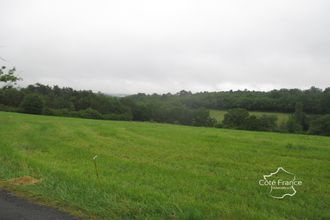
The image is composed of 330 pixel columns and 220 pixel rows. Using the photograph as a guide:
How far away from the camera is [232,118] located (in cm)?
7356

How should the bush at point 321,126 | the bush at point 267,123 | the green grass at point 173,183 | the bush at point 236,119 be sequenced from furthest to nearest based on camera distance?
the bush at point 236,119 → the bush at point 267,123 → the bush at point 321,126 → the green grass at point 173,183

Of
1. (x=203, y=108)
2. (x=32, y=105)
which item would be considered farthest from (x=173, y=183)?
(x=203, y=108)

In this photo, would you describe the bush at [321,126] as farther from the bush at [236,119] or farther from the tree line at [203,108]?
the bush at [236,119]

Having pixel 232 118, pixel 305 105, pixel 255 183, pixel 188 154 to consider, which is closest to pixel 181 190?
pixel 255 183

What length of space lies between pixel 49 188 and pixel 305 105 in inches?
3190

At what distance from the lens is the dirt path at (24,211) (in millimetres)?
5809

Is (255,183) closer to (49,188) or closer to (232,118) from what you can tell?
(49,188)

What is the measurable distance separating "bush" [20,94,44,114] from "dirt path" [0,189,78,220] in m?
76.6

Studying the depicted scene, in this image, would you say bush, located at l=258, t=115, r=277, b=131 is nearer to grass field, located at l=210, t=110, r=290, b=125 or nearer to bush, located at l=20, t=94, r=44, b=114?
grass field, located at l=210, t=110, r=290, b=125

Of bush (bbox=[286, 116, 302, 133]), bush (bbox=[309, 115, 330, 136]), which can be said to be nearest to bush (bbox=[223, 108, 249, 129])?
bush (bbox=[286, 116, 302, 133])

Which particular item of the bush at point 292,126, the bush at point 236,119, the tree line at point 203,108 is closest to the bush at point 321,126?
the tree line at point 203,108

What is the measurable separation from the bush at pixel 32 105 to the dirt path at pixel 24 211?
7656 cm

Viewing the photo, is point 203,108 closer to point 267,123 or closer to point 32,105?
point 267,123

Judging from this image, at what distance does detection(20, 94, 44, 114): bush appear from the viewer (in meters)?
77.8
